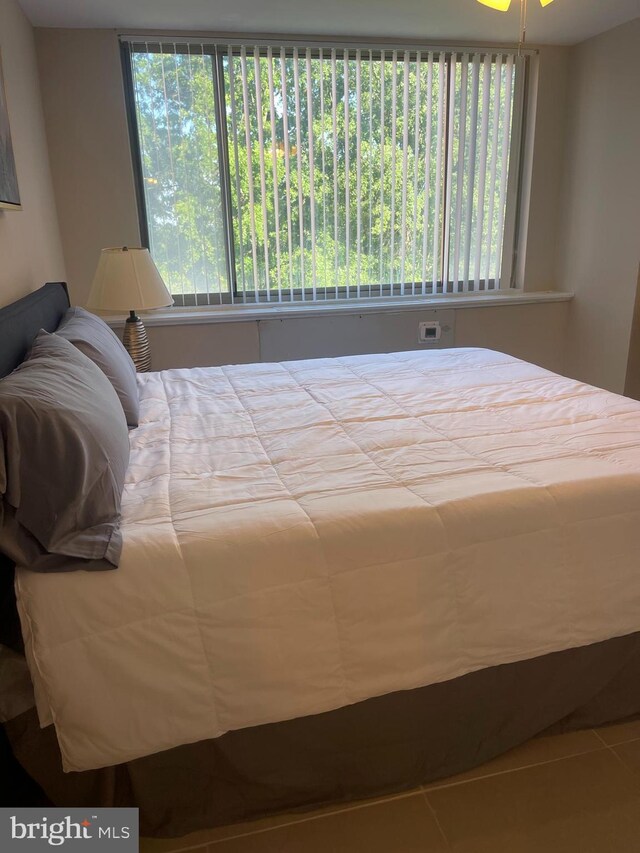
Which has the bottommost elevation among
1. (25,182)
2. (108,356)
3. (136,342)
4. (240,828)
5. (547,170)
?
(240,828)

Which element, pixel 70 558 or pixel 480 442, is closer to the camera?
pixel 70 558

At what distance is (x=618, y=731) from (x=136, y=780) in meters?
1.19

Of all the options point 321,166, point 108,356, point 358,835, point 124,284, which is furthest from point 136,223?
point 358,835

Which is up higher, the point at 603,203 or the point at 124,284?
the point at 603,203

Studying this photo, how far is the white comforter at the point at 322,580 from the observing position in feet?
3.72

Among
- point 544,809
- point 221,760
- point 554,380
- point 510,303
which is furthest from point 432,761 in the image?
point 510,303

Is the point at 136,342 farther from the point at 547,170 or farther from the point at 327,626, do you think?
the point at 547,170

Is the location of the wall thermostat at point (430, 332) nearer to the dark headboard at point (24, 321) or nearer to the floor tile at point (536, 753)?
the dark headboard at point (24, 321)

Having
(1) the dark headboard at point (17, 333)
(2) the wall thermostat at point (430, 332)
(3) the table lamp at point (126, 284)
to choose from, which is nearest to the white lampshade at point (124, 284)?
(3) the table lamp at point (126, 284)

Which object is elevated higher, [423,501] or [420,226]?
[420,226]

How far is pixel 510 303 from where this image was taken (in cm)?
392

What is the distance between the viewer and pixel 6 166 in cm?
218

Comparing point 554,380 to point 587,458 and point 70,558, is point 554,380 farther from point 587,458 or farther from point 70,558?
point 70,558

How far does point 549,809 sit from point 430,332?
2915 mm
